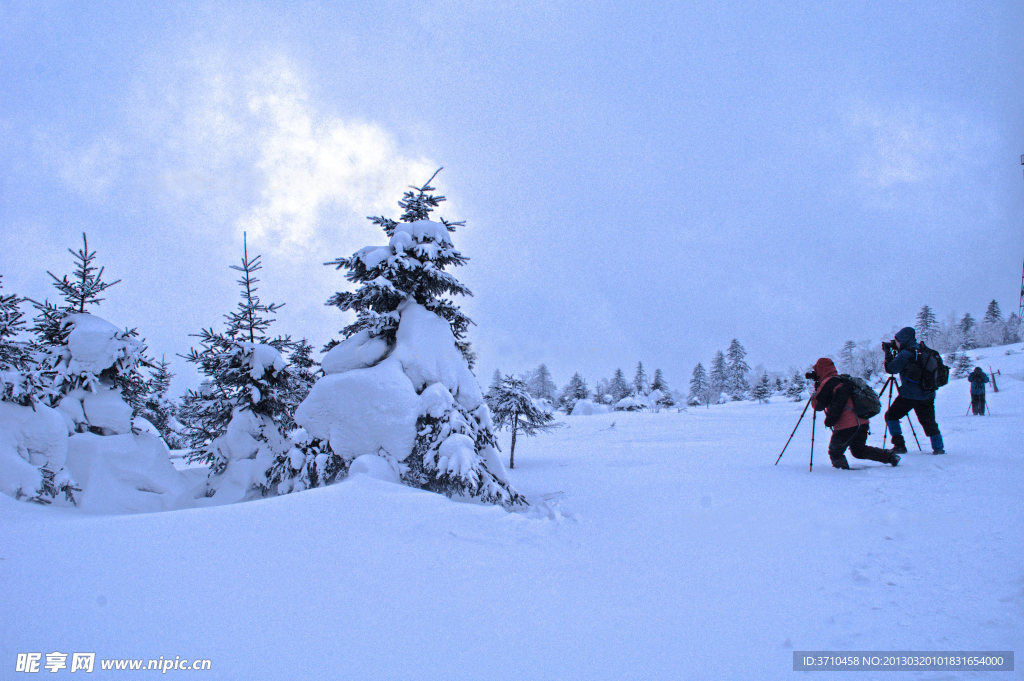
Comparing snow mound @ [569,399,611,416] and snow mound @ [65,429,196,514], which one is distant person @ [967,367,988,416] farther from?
snow mound @ [569,399,611,416]

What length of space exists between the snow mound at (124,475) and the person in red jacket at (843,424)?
532 inches

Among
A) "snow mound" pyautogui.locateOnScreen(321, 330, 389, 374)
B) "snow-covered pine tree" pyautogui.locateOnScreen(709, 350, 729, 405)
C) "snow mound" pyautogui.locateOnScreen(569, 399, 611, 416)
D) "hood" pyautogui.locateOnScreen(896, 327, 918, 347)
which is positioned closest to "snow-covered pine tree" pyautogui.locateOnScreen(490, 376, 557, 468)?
"snow mound" pyautogui.locateOnScreen(321, 330, 389, 374)

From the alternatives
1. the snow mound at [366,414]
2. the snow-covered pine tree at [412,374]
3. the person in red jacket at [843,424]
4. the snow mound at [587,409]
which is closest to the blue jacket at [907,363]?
the person in red jacket at [843,424]

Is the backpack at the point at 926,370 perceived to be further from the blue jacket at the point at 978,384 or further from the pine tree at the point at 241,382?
the pine tree at the point at 241,382

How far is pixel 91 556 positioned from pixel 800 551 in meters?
5.55

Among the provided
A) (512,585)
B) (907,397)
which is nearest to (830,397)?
(907,397)

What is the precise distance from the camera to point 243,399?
10.8 meters

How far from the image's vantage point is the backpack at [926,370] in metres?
6.96

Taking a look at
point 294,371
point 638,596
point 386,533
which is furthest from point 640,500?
point 294,371

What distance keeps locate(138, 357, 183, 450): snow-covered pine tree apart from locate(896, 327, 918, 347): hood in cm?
1668

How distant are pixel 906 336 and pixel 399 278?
9.36 meters

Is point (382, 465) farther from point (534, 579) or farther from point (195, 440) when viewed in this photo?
point (195, 440)

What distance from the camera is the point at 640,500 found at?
19.6 ft

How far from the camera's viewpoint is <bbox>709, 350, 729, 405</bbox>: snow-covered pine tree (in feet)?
191
